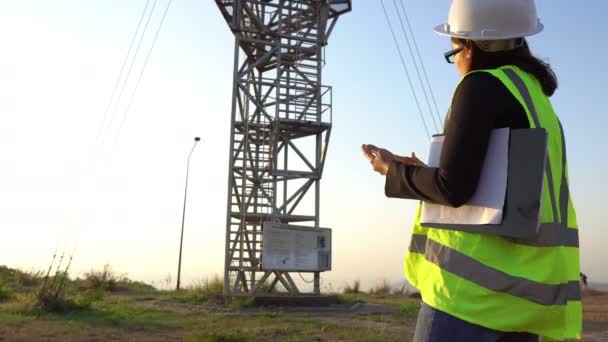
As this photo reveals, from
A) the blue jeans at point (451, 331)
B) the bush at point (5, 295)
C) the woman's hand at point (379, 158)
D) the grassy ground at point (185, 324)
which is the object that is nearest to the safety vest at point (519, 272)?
the blue jeans at point (451, 331)

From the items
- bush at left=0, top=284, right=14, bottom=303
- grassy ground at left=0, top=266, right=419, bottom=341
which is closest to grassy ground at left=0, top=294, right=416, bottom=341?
grassy ground at left=0, top=266, right=419, bottom=341

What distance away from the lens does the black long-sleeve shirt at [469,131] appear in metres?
1.89

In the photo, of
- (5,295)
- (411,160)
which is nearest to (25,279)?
(5,295)

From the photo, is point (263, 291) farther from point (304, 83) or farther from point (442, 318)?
point (442, 318)

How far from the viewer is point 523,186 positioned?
184 centimetres

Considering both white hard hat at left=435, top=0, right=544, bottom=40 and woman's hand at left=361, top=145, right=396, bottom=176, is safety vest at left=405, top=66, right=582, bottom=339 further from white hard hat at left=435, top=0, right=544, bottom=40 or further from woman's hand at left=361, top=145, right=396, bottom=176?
woman's hand at left=361, top=145, right=396, bottom=176

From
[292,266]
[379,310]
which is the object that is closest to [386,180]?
[379,310]

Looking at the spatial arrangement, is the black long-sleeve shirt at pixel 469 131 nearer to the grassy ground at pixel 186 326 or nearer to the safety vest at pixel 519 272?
the safety vest at pixel 519 272

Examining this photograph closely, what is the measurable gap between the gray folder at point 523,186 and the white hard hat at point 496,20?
40cm

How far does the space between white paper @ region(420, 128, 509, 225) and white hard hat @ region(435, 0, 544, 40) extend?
1.27ft

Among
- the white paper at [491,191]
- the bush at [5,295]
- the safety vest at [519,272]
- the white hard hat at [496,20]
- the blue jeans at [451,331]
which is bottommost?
the blue jeans at [451,331]

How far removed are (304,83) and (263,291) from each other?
6.41 meters

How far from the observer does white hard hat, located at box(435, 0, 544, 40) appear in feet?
6.91

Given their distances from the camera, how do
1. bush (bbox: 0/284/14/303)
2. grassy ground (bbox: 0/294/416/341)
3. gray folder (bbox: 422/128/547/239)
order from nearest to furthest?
gray folder (bbox: 422/128/547/239) < grassy ground (bbox: 0/294/416/341) < bush (bbox: 0/284/14/303)
